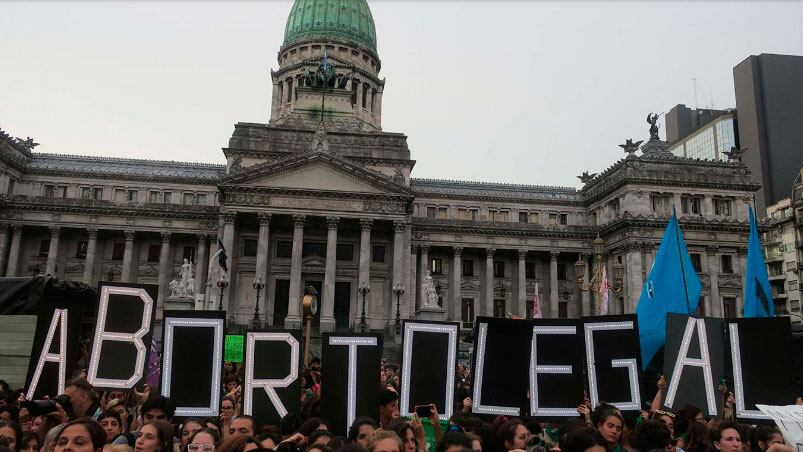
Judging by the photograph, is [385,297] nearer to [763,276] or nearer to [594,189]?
[594,189]

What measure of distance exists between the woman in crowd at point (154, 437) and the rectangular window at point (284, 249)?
4634 centimetres

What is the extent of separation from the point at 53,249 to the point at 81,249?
93.3 inches

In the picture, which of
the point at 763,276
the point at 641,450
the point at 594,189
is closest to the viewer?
the point at 641,450

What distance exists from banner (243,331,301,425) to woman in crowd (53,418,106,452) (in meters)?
3.73

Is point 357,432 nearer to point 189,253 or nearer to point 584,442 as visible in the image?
point 584,442

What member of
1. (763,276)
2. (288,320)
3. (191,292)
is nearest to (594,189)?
(288,320)

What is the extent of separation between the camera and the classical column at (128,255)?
54.9 meters

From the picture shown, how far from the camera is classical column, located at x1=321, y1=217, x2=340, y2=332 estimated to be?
4925cm

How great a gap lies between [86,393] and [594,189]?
58638 millimetres

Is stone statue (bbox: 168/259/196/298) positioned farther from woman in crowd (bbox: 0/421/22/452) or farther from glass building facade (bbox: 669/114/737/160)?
glass building facade (bbox: 669/114/737/160)

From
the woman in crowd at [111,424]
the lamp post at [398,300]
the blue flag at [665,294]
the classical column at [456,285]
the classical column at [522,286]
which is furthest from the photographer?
the classical column at [522,286]

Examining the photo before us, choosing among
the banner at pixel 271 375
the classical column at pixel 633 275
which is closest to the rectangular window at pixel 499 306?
the classical column at pixel 633 275

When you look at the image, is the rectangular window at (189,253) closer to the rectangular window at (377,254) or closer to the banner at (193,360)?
the rectangular window at (377,254)

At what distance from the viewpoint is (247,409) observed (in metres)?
10.4
